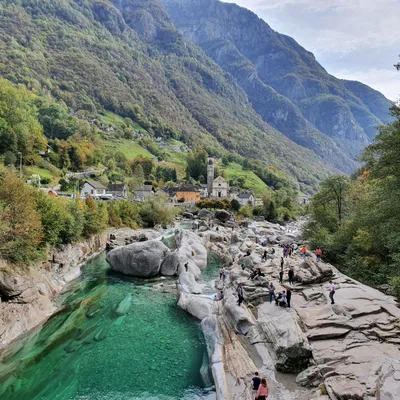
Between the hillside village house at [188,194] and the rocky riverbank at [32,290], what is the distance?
8819 centimetres

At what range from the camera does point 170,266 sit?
4138cm

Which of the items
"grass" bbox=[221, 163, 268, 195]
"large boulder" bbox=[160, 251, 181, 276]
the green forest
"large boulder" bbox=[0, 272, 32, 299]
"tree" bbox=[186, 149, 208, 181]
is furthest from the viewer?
"tree" bbox=[186, 149, 208, 181]

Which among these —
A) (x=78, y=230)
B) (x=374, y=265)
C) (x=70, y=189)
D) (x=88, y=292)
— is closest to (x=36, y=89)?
(x=70, y=189)

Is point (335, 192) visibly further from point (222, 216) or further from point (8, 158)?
point (8, 158)

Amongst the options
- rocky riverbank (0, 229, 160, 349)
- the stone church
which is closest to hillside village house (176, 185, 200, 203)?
the stone church

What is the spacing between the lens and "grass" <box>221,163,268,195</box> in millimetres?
165275

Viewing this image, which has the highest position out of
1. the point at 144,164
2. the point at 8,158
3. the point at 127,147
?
the point at 127,147

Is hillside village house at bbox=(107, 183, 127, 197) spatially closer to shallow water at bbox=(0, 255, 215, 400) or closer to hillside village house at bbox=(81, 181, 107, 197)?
hillside village house at bbox=(81, 181, 107, 197)

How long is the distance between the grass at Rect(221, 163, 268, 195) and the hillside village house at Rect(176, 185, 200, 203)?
134ft

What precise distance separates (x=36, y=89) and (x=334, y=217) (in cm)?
19737

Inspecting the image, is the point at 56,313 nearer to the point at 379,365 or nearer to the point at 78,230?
the point at 78,230

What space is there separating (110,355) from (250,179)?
162 meters

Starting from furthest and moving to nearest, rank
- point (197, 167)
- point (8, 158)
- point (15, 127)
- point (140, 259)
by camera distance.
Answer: point (197, 167)
point (15, 127)
point (8, 158)
point (140, 259)

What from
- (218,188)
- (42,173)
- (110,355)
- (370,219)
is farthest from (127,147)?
(110,355)
